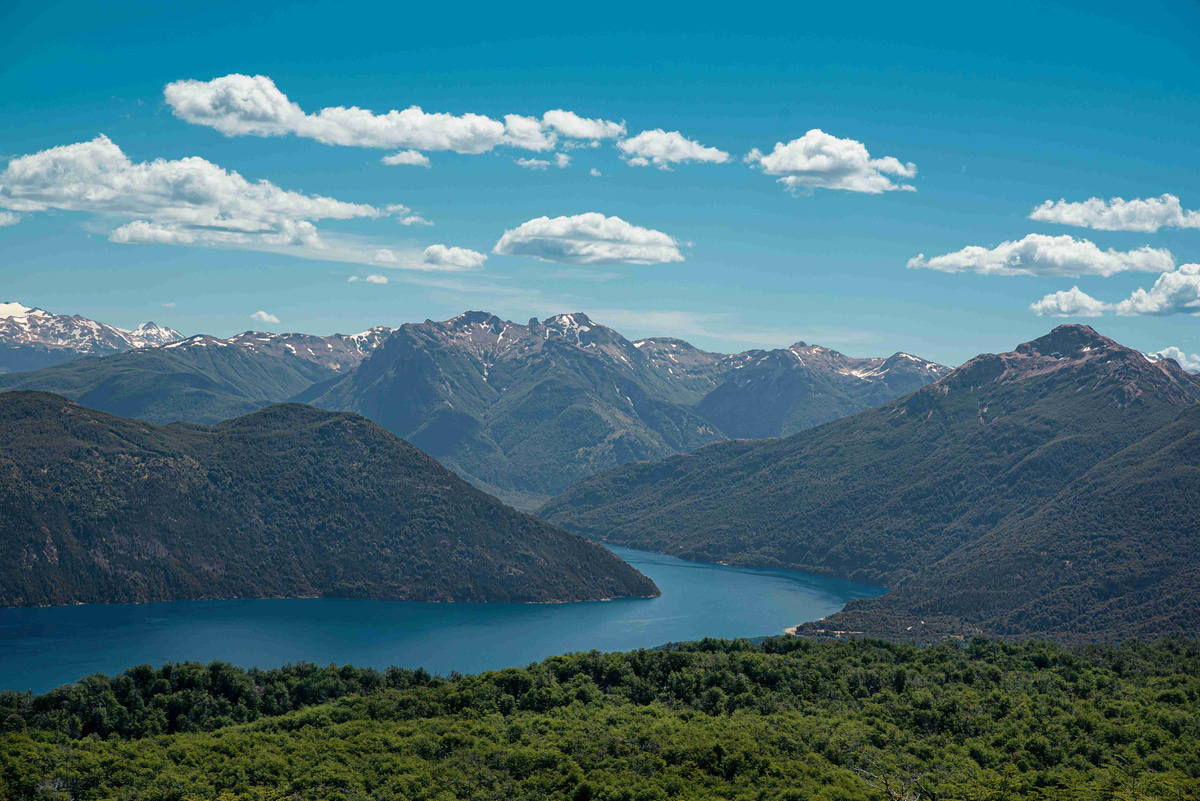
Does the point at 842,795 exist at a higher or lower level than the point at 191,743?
higher

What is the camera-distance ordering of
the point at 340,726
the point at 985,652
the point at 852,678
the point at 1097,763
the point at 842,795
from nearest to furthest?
the point at 842,795
the point at 1097,763
the point at 340,726
the point at 852,678
the point at 985,652

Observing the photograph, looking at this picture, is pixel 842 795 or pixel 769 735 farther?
pixel 769 735

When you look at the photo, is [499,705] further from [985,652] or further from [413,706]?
[985,652]

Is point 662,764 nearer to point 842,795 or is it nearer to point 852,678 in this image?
point 842,795

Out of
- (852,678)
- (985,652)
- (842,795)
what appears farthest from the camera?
(985,652)

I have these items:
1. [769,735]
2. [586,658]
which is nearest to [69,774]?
[769,735]

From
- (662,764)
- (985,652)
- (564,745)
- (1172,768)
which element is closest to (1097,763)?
(1172,768)
